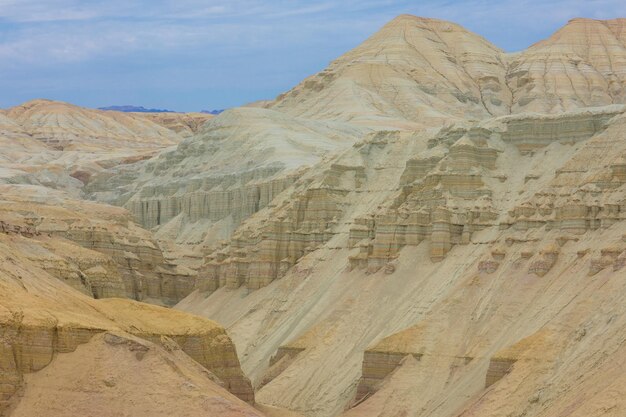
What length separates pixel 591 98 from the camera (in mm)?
188000

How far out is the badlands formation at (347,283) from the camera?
65562 mm

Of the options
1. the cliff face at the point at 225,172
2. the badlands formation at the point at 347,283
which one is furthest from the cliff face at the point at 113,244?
the cliff face at the point at 225,172

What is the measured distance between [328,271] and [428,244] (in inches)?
372

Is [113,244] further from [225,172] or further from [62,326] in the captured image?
[62,326]

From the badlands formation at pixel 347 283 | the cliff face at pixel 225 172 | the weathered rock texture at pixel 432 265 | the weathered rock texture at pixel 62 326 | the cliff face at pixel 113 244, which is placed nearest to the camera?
the weathered rock texture at pixel 62 326

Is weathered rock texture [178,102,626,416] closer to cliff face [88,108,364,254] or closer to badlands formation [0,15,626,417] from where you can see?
badlands formation [0,15,626,417]

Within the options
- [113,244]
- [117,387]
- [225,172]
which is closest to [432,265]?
[113,244]

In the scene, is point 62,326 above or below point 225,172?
above

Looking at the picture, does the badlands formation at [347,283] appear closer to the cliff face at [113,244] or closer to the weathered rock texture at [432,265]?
the weathered rock texture at [432,265]

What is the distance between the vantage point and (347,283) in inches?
4023

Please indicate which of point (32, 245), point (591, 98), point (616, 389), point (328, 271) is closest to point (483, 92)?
point (591, 98)

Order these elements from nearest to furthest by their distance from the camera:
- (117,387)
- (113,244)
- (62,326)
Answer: (117,387), (62,326), (113,244)

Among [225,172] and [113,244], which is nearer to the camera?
[113,244]

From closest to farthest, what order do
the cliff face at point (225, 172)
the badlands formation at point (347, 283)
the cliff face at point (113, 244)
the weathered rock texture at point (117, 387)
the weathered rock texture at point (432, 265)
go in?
the weathered rock texture at point (117, 387) → the badlands formation at point (347, 283) → the weathered rock texture at point (432, 265) → the cliff face at point (113, 244) → the cliff face at point (225, 172)
